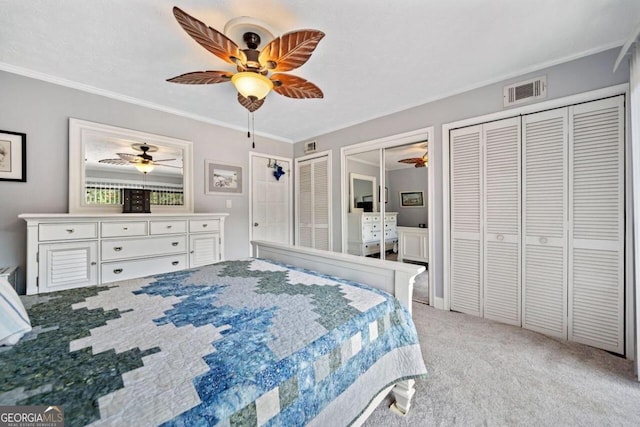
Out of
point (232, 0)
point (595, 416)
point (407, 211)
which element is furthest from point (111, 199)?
point (595, 416)

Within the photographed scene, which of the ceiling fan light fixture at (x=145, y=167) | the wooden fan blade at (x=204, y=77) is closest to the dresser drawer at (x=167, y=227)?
the ceiling fan light fixture at (x=145, y=167)

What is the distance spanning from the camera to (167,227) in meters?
2.85

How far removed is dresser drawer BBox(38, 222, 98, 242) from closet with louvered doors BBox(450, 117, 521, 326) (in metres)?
3.68

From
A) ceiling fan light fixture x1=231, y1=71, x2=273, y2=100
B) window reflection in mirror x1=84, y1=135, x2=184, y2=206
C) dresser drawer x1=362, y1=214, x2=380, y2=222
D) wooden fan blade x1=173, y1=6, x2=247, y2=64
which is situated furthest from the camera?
dresser drawer x1=362, y1=214, x2=380, y2=222

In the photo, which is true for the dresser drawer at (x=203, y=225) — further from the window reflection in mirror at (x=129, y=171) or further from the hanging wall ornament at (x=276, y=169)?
the hanging wall ornament at (x=276, y=169)

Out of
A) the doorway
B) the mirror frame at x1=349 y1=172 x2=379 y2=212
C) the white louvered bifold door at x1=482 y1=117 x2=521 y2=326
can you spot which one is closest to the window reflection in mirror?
the doorway

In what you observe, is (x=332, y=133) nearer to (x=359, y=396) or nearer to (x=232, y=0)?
(x=232, y=0)

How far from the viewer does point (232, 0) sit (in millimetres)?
1550

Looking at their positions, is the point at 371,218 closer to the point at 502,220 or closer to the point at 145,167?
the point at 502,220

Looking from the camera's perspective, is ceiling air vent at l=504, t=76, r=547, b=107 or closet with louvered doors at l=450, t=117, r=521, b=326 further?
closet with louvered doors at l=450, t=117, r=521, b=326

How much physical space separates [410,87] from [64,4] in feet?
9.21

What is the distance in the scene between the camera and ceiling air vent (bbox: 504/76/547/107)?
225 cm

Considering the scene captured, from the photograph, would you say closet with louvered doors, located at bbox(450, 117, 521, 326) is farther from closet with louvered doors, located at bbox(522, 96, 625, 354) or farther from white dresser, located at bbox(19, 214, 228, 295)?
white dresser, located at bbox(19, 214, 228, 295)

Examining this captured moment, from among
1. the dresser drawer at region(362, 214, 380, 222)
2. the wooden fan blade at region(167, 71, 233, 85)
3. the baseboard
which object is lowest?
the baseboard
